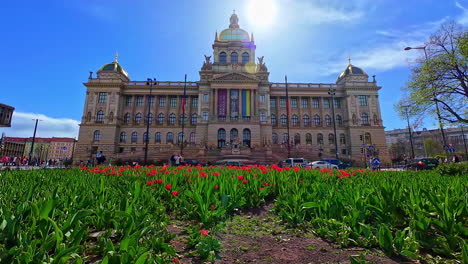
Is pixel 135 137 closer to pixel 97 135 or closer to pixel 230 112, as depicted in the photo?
pixel 97 135

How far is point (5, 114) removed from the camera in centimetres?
3080

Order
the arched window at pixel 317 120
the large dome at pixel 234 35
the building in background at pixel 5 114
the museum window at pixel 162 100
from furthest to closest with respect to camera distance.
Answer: the large dome at pixel 234 35
the arched window at pixel 317 120
the museum window at pixel 162 100
the building in background at pixel 5 114

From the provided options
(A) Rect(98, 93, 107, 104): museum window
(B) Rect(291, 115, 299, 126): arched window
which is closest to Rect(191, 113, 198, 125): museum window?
(A) Rect(98, 93, 107, 104): museum window

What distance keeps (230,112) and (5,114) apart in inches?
1363

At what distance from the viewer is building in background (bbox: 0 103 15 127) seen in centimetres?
3005

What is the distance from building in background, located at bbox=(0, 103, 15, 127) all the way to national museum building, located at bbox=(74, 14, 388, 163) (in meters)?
13.6

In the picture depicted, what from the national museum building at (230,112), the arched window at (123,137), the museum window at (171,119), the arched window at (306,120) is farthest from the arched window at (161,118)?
the arched window at (306,120)

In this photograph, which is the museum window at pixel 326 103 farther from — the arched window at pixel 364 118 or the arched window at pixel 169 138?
Answer: the arched window at pixel 169 138

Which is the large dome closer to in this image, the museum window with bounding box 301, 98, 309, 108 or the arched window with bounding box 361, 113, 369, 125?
the museum window with bounding box 301, 98, 309, 108

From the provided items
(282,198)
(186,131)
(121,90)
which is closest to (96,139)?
(121,90)

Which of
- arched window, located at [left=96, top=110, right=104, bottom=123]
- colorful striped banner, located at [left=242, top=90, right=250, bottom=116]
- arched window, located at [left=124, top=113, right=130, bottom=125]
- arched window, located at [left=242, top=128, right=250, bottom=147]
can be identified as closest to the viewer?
arched window, located at [left=242, top=128, right=250, bottom=147]

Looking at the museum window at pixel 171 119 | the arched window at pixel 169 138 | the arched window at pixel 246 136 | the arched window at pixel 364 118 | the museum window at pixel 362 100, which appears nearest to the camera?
the arched window at pixel 246 136

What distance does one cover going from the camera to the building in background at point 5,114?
30.0 meters

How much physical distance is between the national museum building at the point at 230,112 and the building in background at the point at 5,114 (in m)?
13.6
